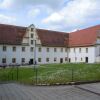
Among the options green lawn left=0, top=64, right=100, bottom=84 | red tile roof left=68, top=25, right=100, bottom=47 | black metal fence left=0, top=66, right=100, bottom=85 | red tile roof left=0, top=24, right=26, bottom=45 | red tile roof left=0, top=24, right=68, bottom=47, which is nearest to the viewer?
black metal fence left=0, top=66, right=100, bottom=85

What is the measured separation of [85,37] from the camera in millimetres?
59625

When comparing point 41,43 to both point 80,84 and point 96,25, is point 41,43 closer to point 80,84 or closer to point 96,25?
point 96,25

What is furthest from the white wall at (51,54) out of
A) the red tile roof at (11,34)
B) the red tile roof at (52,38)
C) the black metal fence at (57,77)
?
the black metal fence at (57,77)

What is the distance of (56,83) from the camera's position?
55.0ft

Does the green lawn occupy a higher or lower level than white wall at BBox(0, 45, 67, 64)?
lower

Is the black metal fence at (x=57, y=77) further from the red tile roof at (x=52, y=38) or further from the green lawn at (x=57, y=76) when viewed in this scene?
the red tile roof at (x=52, y=38)

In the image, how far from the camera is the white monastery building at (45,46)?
55.0 metres

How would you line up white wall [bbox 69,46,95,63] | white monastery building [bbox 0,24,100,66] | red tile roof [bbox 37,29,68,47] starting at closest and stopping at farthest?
white monastery building [bbox 0,24,100,66]
white wall [bbox 69,46,95,63]
red tile roof [bbox 37,29,68,47]

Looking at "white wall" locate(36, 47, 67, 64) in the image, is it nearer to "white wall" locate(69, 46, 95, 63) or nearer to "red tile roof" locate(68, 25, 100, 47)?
"white wall" locate(69, 46, 95, 63)

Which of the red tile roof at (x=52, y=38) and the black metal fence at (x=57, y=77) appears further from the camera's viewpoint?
the red tile roof at (x=52, y=38)

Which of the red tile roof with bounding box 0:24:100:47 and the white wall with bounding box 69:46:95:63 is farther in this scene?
the white wall with bounding box 69:46:95:63

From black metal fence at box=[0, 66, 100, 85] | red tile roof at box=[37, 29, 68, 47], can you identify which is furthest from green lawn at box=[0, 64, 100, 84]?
red tile roof at box=[37, 29, 68, 47]

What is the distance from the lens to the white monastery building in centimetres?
5502

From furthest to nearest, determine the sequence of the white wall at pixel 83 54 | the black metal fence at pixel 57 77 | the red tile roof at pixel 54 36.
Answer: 1. the white wall at pixel 83 54
2. the red tile roof at pixel 54 36
3. the black metal fence at pixel 57 77
